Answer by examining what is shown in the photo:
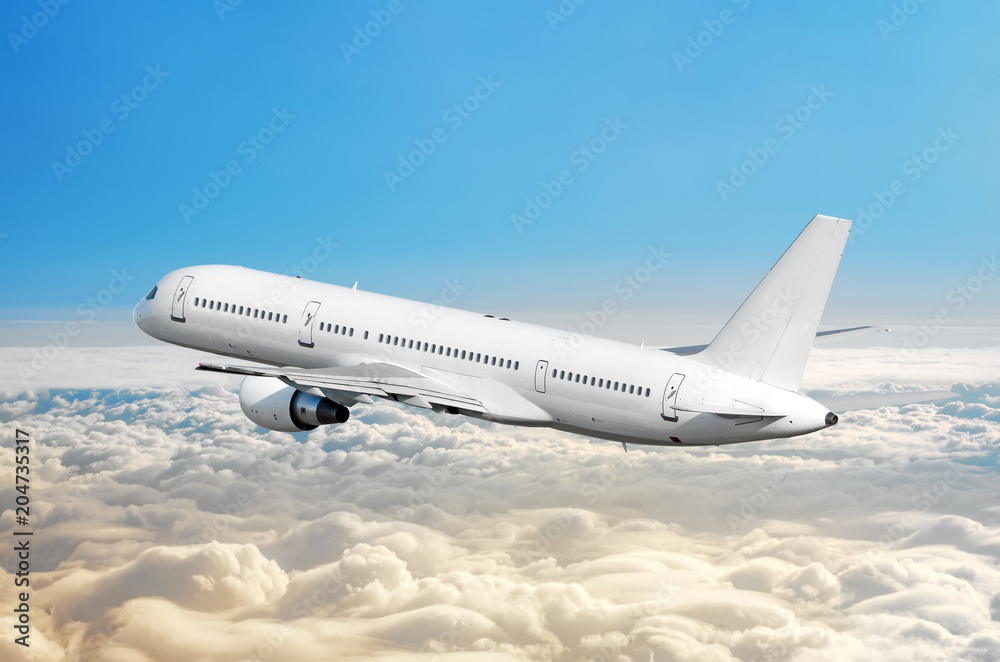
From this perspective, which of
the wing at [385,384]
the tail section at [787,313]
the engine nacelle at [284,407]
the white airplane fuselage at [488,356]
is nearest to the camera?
the tail section at [787,313]

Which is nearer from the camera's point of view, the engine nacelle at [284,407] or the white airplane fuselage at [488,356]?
the white airplane fuselage at [488,356]

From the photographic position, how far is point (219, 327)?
37781 mm

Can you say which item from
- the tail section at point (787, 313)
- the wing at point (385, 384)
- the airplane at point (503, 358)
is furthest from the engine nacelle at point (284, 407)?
the tail section at point (787, 313)

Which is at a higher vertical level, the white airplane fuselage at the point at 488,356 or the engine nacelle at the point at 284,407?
the white airplane fuselage at the point at 488,356

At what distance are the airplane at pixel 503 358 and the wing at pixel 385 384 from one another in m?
0.05

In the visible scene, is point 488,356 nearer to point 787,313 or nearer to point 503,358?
point 503,358

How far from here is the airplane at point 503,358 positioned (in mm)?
28438

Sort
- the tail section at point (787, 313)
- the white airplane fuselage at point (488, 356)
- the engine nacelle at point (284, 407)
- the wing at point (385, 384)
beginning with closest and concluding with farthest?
the tail section at point (787, 313)
the white airplane fuselage at point (488, 356)
the wing at point (385, 384)
the engine nacelle at point (284, 407)

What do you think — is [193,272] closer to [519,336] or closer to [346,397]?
[346,397]

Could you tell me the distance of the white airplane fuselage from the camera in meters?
29.3

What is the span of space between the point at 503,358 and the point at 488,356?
0.60 meters

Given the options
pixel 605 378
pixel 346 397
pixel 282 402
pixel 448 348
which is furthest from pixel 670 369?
pixel 282 402

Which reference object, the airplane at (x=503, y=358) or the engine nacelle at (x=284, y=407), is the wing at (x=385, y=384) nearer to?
the airplane at (x=503, y=358)

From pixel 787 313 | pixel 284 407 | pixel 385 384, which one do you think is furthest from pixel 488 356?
pixel 787 313
